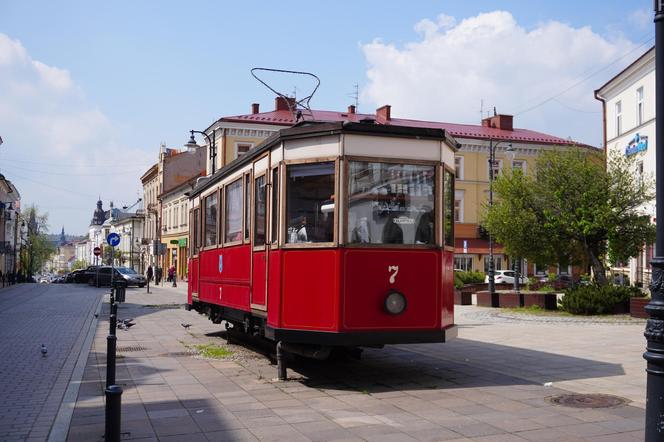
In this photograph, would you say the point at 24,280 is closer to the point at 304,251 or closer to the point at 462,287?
the point at 462,287

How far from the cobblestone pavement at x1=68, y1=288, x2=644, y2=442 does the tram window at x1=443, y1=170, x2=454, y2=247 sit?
6.17 feet

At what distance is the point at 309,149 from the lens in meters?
8.87

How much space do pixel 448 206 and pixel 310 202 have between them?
183 centimetres

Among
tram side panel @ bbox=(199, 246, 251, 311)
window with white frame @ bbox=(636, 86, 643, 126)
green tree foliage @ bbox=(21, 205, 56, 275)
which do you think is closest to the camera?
tram side panel @ bbox=(199, 246, 251, 311)

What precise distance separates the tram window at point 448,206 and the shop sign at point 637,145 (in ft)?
91.8

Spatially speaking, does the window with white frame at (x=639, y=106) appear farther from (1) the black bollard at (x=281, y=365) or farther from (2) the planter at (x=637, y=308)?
(1) the black bollard at (x=281, y=365)

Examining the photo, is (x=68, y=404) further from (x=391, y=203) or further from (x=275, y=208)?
(x=391, y=203)

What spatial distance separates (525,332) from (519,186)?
6.82m

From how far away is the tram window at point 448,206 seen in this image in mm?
9130

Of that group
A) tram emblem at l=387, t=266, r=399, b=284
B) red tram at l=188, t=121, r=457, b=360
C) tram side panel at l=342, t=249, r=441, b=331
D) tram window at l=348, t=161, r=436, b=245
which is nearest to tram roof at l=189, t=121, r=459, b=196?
red tram at l=188, t=121, r=457, b=360

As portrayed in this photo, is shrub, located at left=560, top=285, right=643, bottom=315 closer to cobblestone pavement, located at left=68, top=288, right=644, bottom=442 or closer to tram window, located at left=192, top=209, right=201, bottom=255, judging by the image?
cobblestone pavement, located at left=68, top=288, right=644, bottom=442

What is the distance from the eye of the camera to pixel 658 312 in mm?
4594

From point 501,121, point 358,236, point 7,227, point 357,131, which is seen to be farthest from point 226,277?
point 7,227

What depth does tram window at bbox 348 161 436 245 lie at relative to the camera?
8.57 metres
